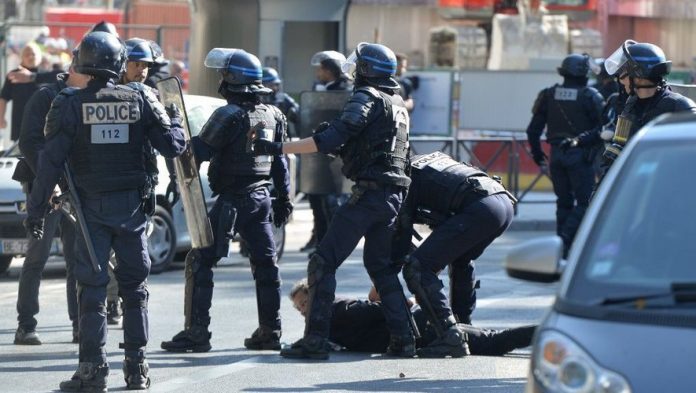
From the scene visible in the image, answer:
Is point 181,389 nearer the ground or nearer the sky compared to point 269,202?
nearer the ground

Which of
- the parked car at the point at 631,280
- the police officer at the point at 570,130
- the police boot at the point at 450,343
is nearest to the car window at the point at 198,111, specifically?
the police officer at the point at 570,130

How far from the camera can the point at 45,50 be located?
23.6m

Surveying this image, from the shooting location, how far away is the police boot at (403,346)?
28.3 ft

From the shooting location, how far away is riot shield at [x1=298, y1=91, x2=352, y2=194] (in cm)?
1454

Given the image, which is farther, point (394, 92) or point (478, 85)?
point (478, 85)

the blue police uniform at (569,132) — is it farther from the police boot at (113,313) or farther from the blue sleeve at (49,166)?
the blue sleeve at (49,166)

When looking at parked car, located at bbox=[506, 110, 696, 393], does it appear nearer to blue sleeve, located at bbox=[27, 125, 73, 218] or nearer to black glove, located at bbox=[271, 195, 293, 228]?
blue sleeve, located at bbox=[27, 125, 73, 218]

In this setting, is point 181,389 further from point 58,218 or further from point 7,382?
point 58,218

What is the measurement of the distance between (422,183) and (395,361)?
1.04m

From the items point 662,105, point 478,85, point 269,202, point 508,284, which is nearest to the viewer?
point 662,105

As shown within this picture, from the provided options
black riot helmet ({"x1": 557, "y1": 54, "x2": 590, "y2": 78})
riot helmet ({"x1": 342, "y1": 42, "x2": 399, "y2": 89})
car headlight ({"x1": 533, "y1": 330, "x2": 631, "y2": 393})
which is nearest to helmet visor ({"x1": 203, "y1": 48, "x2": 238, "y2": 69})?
riot helmet ({"x1": 342, "y1": 42, "x2": 399, "y2": 89})

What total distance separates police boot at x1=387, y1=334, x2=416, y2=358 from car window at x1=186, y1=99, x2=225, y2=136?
4532mm

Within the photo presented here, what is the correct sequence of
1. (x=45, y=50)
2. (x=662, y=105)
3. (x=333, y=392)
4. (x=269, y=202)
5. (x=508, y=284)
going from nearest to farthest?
(x=333, y=392), (x=662, y=105), (x=269, y=202), (x=508, y=284), (x=45, y=50)

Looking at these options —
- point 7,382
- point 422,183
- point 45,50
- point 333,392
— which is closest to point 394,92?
point 422,183
